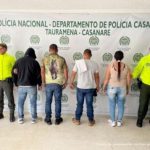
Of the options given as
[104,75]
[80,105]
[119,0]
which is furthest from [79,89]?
[119,0]

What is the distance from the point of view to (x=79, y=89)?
5402mm

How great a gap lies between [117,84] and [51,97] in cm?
118

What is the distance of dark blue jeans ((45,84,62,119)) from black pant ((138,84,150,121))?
1410 mm

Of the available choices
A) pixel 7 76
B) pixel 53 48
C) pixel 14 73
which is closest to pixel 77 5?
pixel 53 48

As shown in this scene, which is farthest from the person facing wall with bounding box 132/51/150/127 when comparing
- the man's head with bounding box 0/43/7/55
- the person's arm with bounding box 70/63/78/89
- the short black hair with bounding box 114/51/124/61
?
the man's head with bounding box 0/43/7/55

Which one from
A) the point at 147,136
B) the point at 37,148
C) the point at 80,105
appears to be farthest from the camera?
the point at 80,105

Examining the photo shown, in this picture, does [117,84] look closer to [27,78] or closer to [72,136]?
[72,136]

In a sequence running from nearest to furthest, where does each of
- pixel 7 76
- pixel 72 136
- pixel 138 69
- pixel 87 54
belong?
1. pixel 72 136
2. pixel 87 54
3. pixel 138 69
4. pixel 7 76

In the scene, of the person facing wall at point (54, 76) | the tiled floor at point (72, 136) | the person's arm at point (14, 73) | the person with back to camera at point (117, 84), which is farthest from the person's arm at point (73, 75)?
the person's arm at point (14, 73)

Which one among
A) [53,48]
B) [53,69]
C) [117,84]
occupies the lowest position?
[117,84]

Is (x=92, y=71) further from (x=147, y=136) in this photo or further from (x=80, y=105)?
(x=147, y=136)

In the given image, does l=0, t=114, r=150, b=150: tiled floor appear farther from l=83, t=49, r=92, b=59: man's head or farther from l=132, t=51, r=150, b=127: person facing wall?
l=83, t=49, r=92, b=59: man's head

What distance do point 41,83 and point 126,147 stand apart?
1.84 m

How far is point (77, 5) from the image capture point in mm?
5477
